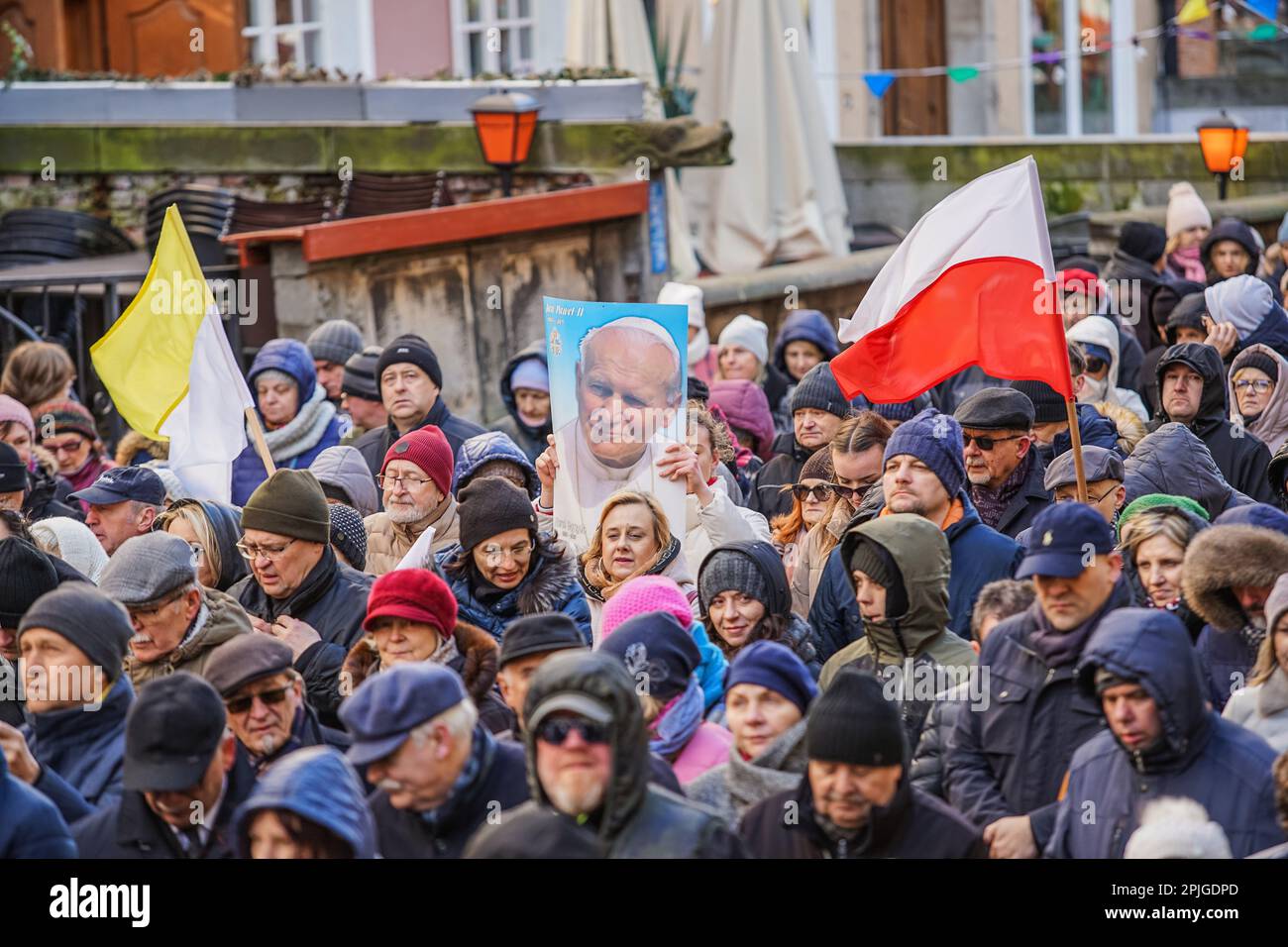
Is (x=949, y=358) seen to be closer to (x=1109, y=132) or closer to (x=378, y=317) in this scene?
(x=378, y=317)

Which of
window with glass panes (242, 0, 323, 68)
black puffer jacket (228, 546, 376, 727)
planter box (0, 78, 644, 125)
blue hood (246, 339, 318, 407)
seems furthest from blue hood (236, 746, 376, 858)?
window with glass panes (242, 0, 323, 68)

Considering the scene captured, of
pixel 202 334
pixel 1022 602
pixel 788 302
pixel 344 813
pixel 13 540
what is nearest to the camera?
pixel 344 813

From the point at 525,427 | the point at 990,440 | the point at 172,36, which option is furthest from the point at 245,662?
the point at 172,36

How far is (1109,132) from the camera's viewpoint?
78.6ft

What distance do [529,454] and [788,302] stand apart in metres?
4.92

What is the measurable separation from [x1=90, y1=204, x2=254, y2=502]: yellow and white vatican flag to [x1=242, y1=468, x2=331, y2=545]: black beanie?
5.23 feet

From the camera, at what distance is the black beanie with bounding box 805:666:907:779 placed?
4559mm

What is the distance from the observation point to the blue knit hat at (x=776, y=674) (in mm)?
5008

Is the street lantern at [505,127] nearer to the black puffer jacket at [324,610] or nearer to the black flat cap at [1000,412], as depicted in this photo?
the black flat cap at [1000,412]

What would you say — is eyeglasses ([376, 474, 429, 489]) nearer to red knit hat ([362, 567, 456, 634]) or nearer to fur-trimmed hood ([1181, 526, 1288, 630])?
red knit hat ([362, 567, 456, 634])

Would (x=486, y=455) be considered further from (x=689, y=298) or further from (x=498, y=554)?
(x=689, y=298)

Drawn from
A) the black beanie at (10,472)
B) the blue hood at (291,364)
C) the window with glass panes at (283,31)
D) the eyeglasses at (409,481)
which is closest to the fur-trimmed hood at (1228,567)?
the eyeglasses at (409,481)

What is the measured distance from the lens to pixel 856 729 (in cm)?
457
